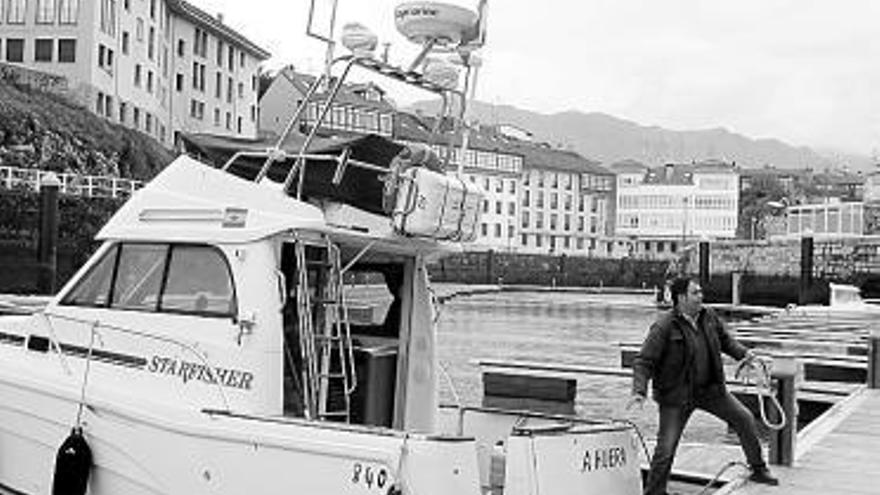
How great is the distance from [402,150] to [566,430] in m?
2.10

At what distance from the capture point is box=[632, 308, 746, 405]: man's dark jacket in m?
7.32

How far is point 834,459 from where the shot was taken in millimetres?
9555

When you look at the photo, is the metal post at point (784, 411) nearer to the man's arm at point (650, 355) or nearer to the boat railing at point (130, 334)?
the man's arm at point (650, 355)

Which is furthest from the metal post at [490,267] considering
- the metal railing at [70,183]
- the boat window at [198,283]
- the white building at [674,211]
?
the boat window at [198,283]

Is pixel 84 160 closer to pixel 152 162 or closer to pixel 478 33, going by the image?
pixel 152 162

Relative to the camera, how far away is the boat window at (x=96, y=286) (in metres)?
7.48

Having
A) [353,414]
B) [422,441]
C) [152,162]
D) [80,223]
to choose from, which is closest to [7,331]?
[353,414]

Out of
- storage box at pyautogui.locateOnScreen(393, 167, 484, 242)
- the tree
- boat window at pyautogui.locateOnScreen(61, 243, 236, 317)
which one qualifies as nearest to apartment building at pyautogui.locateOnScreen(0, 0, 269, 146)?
boat window at pyautogui.locateOnScreen(61, 243, 236, 317)

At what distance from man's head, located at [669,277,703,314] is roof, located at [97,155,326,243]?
2.45 m

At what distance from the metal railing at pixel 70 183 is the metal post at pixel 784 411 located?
33.3 meters

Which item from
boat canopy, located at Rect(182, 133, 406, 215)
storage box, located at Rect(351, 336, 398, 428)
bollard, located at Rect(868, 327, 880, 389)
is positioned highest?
boat canopy, located at Rect(182, 133, 406, 215)

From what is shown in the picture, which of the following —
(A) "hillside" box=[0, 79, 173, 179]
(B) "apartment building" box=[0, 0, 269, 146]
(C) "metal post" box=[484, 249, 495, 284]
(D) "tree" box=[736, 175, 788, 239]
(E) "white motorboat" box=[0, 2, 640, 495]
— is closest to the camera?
(E) "white motorboat" box=[0, 2, 640, 495]

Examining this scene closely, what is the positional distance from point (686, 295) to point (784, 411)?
2.18m

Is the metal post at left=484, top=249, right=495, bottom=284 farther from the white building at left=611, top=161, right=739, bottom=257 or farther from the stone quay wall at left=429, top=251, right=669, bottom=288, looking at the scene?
the white building at left=611, top=161, right=739, bottom=257
